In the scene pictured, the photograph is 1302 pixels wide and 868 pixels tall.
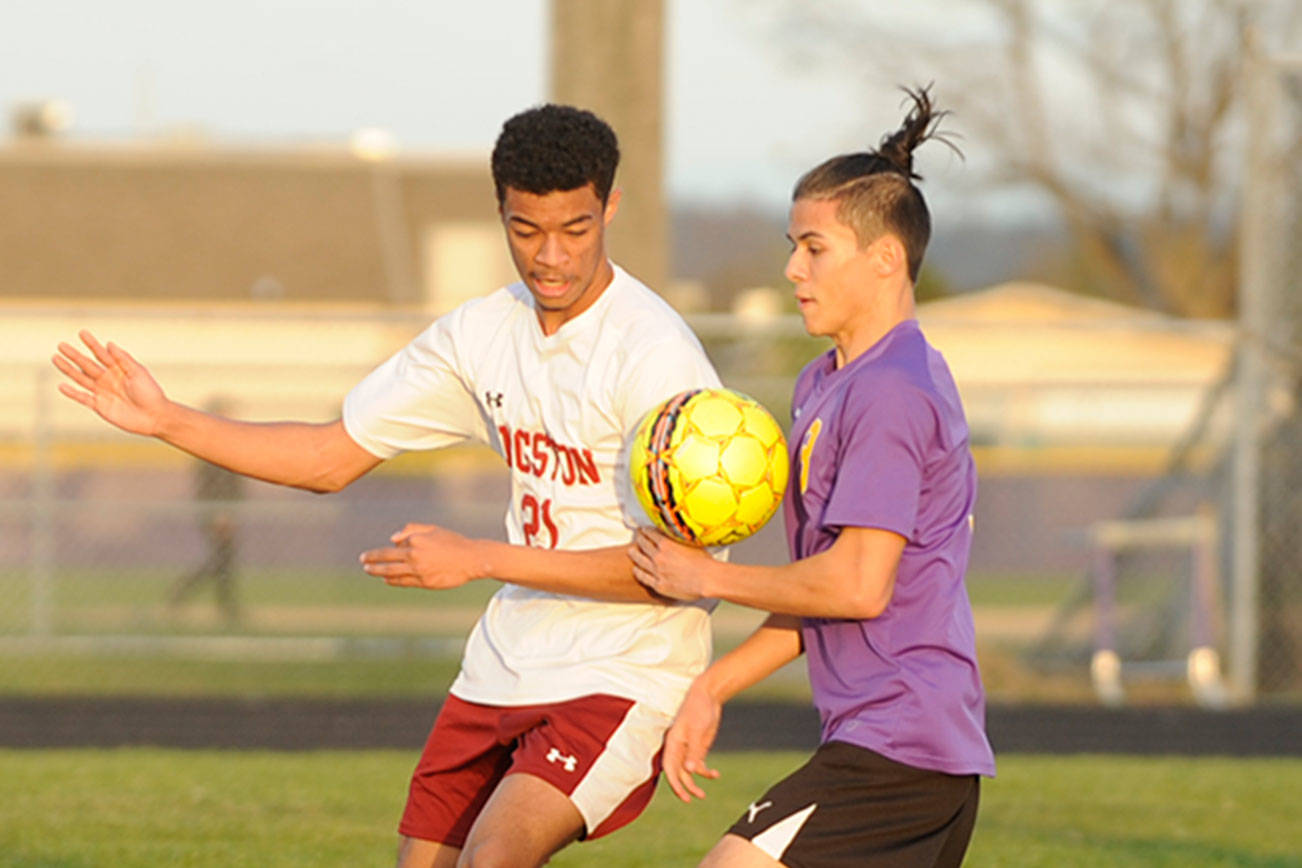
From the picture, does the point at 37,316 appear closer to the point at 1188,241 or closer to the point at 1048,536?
the point at 1048,536

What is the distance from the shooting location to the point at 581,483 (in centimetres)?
417

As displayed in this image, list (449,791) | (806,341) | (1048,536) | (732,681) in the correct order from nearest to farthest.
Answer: (732,681), (449,791), (806,341), (1048,536)

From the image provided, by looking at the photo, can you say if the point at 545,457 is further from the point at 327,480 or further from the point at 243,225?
the point at 243,225

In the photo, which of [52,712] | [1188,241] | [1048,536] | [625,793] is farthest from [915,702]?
[1188,241]

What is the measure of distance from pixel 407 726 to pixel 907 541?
304 inches

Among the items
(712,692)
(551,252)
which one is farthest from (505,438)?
(712,692)

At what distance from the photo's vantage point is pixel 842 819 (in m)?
3.66

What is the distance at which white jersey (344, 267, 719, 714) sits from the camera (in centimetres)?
413

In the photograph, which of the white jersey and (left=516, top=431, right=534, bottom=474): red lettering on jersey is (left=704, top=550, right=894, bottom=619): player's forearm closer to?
the white jersey

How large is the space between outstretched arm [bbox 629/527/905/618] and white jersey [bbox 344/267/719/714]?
40 cm

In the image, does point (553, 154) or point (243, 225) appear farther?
point (243, 225)

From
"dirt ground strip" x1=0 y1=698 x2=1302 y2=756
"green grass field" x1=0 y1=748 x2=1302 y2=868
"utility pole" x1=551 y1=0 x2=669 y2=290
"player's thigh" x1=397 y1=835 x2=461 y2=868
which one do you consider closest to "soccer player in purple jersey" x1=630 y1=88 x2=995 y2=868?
Answer: "player's thigh" x1=397 y1=835 x2=461 y2=868

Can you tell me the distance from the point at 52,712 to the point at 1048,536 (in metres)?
11.0

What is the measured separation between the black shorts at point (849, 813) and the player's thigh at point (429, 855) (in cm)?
91
